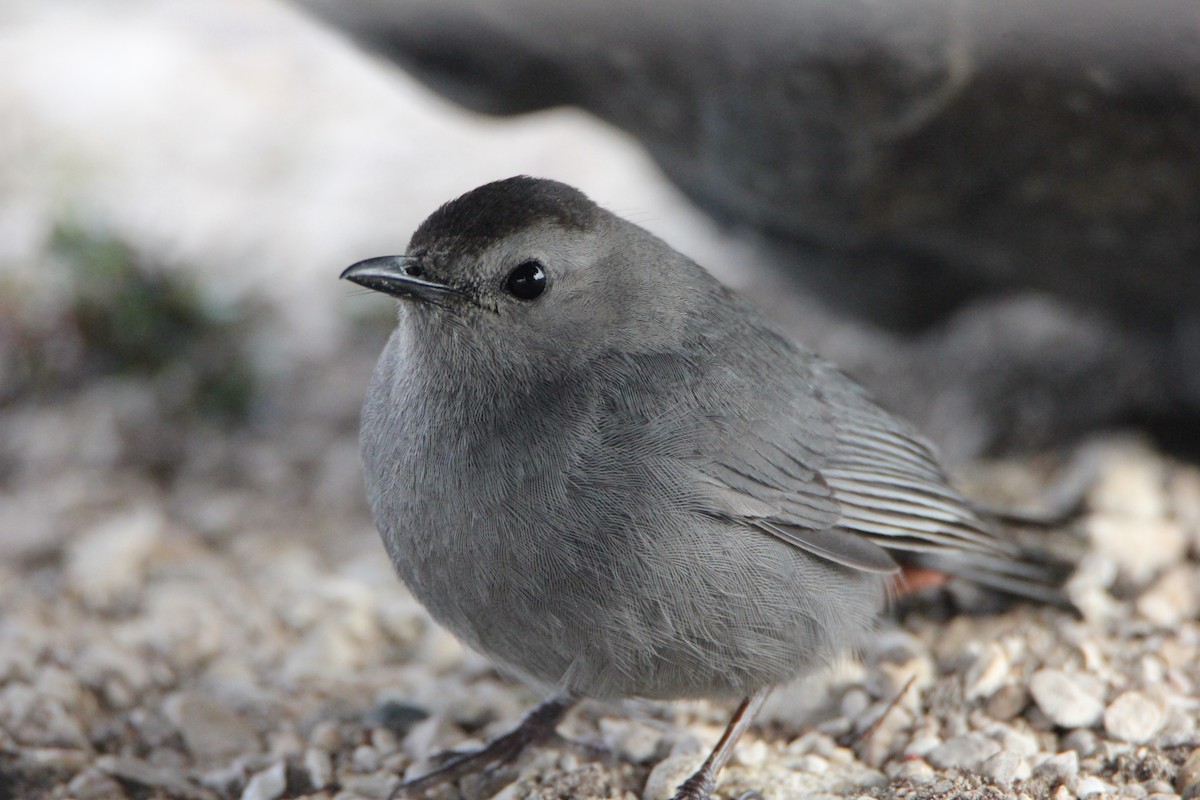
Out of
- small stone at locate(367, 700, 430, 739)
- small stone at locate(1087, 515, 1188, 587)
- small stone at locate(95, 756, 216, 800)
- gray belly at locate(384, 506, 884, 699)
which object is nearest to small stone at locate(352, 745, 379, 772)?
small stone at locate(367, 700, 430, 739)

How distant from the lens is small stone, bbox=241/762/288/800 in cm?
348

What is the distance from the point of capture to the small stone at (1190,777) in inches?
127

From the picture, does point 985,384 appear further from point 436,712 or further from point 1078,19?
point 436,712

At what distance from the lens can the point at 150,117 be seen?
8.45 m

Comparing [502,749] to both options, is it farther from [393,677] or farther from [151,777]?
[151,777]

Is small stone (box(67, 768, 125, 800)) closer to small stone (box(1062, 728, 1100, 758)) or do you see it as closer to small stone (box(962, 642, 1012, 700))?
small stone (box(962, 642, 1012, 700))

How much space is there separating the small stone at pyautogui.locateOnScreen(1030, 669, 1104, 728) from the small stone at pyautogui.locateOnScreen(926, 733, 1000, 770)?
24cm

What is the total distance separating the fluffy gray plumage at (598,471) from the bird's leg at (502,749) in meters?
0.32

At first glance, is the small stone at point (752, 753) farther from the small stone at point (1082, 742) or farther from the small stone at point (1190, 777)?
the small stone at point (1190, 777)

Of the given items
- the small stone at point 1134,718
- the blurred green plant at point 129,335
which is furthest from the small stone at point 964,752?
the blurred green plant at point 129,335

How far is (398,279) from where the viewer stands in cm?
327

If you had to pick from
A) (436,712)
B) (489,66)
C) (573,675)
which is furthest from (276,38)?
(573,675)

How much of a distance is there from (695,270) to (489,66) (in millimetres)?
1585

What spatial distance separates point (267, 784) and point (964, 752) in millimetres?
2049
